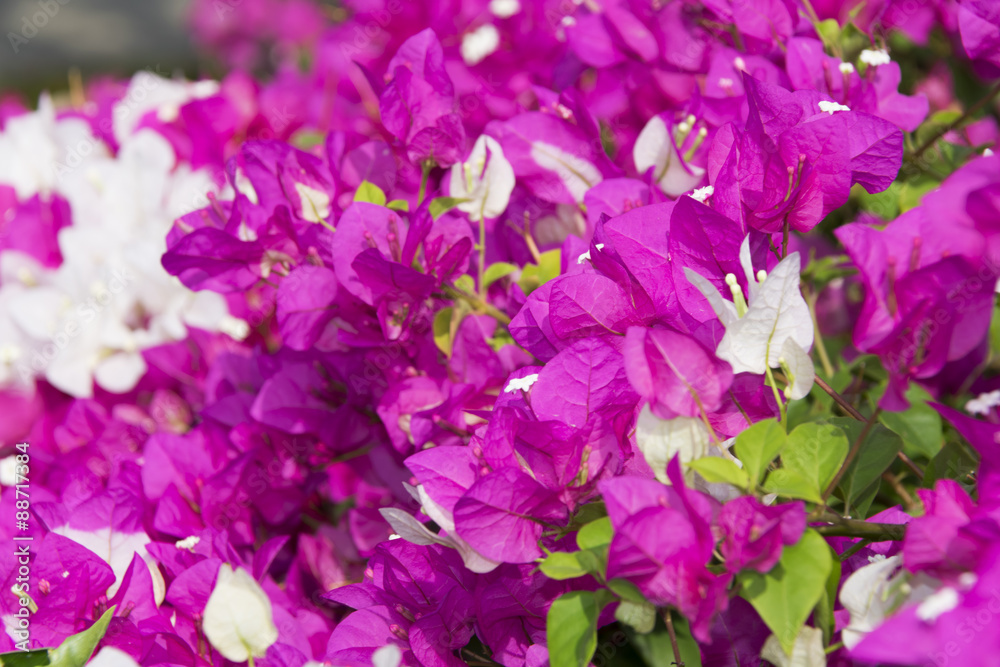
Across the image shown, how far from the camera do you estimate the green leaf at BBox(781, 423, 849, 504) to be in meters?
0.49

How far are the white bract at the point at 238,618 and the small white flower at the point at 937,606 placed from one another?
431 millimetres

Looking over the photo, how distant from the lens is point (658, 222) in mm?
554

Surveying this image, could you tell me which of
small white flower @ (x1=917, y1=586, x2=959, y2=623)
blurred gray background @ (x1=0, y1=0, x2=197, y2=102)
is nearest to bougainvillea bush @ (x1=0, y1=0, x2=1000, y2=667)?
small white flower @ (x1=917, y1=586, x2=959, y2=623)

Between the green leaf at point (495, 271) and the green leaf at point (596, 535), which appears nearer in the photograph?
the green leaf at point (596, 535)

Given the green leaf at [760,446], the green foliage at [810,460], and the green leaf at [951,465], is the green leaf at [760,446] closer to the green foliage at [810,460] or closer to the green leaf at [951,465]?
the green foliage at [810,460]

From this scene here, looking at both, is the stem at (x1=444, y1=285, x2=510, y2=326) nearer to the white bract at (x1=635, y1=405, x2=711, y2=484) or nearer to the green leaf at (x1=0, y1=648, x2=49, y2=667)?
Answer: the white bract at (x1=635, y1=405, x2=711, y2=484)

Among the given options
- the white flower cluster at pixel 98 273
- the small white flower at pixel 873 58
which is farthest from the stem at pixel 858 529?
the white flower cluster at pixel 98 273

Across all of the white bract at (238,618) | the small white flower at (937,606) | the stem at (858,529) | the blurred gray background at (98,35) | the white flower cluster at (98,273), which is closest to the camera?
the small white flower at (937,606)

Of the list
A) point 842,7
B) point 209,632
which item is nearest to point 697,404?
point 209,632

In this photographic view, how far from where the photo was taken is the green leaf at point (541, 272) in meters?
0.70

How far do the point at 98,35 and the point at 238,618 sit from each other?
7.12 m

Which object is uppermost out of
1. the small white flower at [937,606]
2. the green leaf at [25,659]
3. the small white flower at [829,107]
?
the small white flower at [829,107]

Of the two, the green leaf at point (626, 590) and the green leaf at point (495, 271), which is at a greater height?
the green leaf at point (495, 271)

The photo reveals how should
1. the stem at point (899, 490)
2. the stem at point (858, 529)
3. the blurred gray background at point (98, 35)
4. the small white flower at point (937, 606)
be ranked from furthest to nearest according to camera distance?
the blurred gray background at point (98, 35) < the stem at point (899, 490) < the stem at point (858, 529) < the small white flower at point (937, 606)
